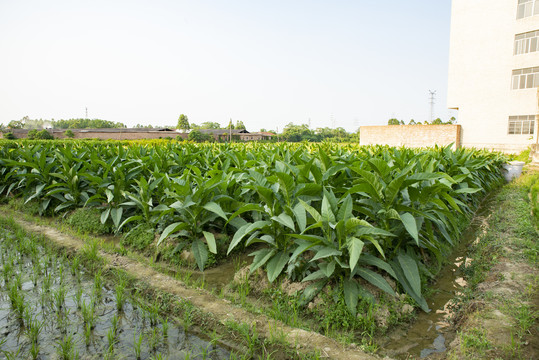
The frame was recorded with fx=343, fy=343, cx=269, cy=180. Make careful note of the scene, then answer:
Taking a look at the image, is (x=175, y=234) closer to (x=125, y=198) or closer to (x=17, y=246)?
→ (x=125, y=198)

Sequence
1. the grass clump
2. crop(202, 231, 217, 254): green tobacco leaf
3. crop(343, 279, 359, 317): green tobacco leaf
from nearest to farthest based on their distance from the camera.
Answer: crop(343, 279, 359, 317): green tobacco leaf → crop(202, 231, 217, 254): green tobacco leaf → the grass clump

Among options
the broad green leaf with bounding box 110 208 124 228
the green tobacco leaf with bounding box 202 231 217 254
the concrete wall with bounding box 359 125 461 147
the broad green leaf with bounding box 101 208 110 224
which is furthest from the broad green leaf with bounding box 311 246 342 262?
the concrete wall with bounding box 359 125 461 147

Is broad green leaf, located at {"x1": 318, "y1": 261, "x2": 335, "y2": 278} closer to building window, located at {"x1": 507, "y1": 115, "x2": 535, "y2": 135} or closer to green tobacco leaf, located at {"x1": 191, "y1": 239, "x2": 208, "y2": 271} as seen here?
green tobacco leaf, located at {"x1": 191, "y1": 239, "x2": 208, "y2": 271}

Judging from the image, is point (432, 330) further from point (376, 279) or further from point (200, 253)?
point (200, 253)

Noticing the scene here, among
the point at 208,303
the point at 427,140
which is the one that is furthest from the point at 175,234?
the point at 427,140

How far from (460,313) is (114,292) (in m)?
2.76

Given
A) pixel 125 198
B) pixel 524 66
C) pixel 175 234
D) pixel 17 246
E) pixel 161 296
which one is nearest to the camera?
pixel 161 296

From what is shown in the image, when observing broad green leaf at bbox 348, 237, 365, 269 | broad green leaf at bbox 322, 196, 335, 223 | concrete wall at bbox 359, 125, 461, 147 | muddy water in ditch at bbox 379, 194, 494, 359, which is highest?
concrete wall at bbox 359, 125, 461, 147

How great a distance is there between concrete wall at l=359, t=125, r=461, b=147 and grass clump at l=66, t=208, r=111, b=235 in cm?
2086

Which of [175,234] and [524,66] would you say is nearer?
[175,234]

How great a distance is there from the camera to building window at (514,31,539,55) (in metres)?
21.7

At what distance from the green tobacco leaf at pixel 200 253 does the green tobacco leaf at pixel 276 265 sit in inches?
29.6

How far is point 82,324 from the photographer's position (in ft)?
8.05

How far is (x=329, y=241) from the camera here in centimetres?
254
